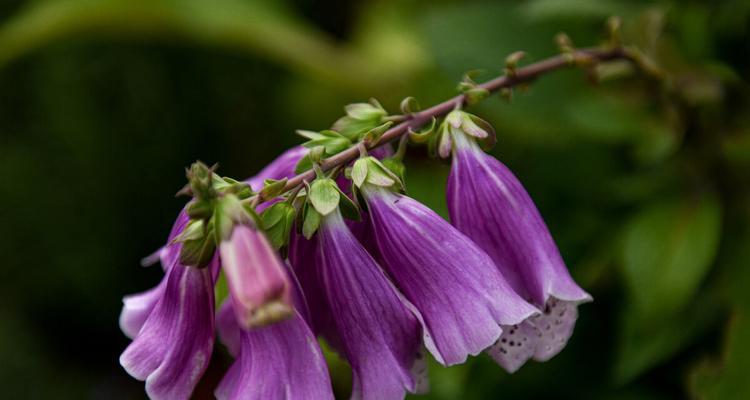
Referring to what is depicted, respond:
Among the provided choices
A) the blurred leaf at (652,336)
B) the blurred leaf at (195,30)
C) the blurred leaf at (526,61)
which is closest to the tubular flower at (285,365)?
the blurred leaf at (652,336)

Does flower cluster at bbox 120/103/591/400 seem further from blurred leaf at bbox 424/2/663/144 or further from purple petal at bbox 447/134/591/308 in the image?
blurred leaf at bbox 424/2/663/144

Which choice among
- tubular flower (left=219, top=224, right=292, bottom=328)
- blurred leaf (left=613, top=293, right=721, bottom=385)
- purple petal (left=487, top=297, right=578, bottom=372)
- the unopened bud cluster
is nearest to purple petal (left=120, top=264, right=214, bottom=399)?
the unopened bud cluster

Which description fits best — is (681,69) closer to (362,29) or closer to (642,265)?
(642,265)

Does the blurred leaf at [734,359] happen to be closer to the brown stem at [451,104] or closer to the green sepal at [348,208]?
the brown stem at [451,104]

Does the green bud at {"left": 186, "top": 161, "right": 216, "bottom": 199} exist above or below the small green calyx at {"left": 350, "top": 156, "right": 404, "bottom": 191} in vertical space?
above

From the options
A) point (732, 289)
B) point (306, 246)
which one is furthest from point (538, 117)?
point (306, 246)

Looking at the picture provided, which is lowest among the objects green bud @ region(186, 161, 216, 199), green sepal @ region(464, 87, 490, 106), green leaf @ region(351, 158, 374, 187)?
green leaf @ region(351, 158, 374, 187)

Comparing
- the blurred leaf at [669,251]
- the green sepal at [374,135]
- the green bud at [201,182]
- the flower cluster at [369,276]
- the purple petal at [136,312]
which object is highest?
the green sepal at [374,135]
